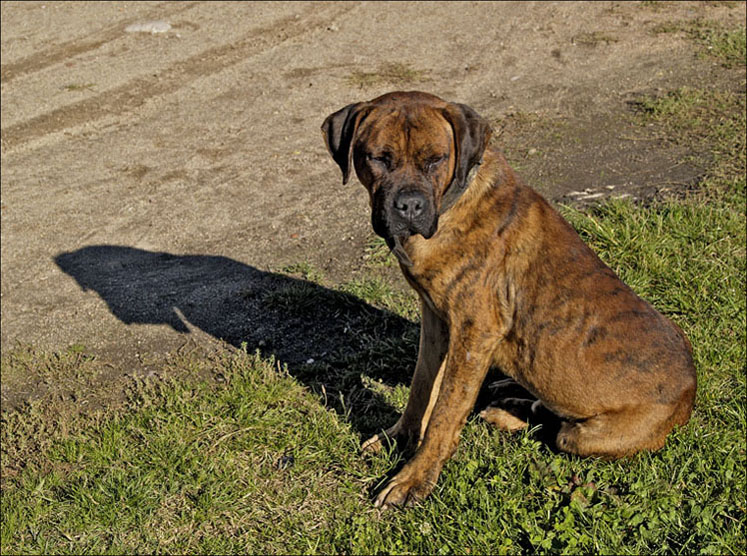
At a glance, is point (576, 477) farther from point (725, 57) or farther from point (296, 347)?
point (725, 57)

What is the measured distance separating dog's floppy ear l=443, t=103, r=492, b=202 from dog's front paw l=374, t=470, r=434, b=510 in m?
1.46

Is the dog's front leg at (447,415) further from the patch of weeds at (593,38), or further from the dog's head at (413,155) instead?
the patch of weeds at (593,38)

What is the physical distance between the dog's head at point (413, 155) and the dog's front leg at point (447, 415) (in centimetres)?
59

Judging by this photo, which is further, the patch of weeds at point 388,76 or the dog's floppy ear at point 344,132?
the patch of weeds at point 388,76

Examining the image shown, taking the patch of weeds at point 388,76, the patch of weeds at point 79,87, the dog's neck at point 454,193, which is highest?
the dog's neck at point 454,193

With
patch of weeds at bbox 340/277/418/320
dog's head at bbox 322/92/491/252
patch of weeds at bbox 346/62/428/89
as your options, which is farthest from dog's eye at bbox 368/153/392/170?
patch of weeds at bbox 346/62/428/89

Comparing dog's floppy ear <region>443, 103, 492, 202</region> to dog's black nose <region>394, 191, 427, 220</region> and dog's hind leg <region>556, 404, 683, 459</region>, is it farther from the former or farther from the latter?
dog's hind leg <region>556, 404, 683, 459</region>

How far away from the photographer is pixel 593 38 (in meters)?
10.9

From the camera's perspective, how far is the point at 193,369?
17.8 ft

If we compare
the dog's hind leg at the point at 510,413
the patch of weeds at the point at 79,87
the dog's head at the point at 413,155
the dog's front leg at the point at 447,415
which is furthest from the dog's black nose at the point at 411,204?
the patch of weeds at the point at 79,87

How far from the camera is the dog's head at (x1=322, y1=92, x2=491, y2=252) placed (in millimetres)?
3643

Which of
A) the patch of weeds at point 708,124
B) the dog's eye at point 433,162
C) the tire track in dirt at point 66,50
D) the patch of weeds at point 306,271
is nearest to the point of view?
the dog's eye at point 433,162

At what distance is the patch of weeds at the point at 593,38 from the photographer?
35.4ft

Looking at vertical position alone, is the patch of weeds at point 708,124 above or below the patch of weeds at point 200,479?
below
